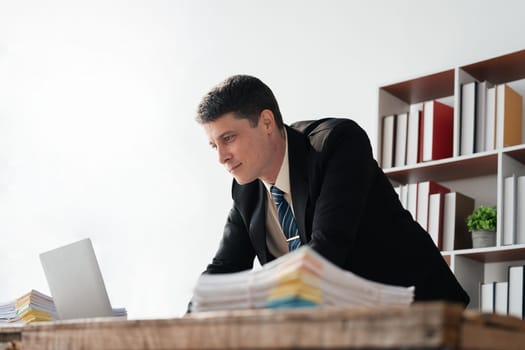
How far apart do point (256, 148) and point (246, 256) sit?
334mm

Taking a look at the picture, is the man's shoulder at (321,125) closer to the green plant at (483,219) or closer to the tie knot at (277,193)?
the tie knot at (277,193)

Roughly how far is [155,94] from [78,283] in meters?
2.99

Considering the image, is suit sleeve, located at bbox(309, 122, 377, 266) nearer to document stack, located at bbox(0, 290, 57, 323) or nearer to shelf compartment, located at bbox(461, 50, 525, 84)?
document stack, located at bbox(0, 290, 57, 323)

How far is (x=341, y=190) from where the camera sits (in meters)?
2.02

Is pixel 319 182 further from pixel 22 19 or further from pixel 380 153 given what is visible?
pixel 22 19

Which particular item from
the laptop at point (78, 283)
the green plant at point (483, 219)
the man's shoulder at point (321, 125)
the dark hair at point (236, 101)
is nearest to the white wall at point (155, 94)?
the green plant at point (483, 219)

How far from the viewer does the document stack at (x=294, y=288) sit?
1.27m

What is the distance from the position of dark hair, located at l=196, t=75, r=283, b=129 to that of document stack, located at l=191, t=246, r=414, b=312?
855mm

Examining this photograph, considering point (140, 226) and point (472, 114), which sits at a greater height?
point (472, 114)

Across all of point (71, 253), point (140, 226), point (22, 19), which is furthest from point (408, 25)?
point (22, 19)

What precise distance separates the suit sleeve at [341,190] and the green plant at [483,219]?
1252 mm

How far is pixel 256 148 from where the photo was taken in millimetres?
2281

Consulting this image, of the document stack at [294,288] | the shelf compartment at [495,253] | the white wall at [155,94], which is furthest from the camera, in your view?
the white wall at [155,94]

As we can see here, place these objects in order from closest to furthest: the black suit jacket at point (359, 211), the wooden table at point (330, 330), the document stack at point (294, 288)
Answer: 1. the wooden table at point (330, 330)
2. the document stack at point (294, 288)
3. the black suit jacket at point (359, 211)
